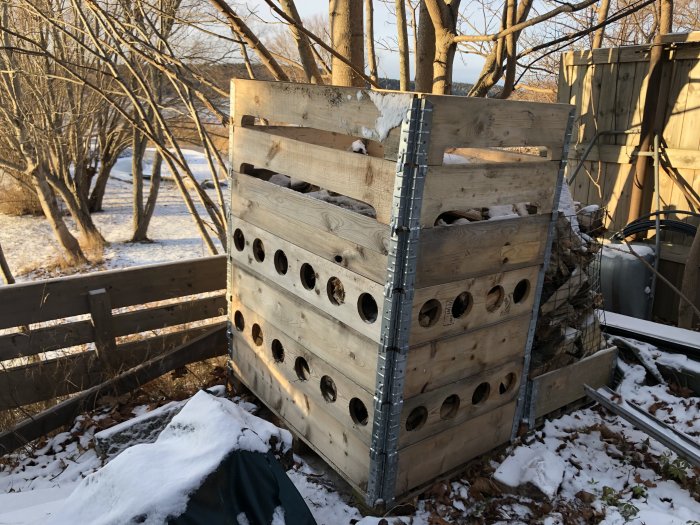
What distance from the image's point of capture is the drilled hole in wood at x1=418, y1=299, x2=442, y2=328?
107 inches

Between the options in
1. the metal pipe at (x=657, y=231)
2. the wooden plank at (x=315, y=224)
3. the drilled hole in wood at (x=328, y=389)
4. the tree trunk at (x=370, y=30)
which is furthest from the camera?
the metal pipe at (x=657, y=231)

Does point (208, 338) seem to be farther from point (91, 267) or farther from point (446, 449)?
point (91, 267)

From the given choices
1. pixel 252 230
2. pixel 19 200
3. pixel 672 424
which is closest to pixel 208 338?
pixel 252 230

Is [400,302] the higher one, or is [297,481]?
[400,302]

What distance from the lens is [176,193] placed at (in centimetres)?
2305

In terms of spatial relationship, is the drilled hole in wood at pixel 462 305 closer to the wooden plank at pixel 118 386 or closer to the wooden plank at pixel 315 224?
the wooden plank at pixel 315 224

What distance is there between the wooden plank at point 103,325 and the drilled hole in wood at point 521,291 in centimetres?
283

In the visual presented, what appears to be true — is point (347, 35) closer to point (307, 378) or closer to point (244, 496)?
point (307, 378)

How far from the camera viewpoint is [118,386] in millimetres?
4008

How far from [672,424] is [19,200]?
1998 cm

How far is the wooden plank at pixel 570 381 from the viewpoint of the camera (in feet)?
11.9

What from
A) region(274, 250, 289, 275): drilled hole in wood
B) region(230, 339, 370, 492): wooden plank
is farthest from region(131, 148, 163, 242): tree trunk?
region(274, 250, 289, 275): drilled hole in wood

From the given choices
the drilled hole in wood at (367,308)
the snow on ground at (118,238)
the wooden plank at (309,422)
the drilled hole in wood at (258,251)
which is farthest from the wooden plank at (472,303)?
the snow on ground at (118,238)

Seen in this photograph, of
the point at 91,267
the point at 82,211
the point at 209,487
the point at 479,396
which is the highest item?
the point at 209,487
